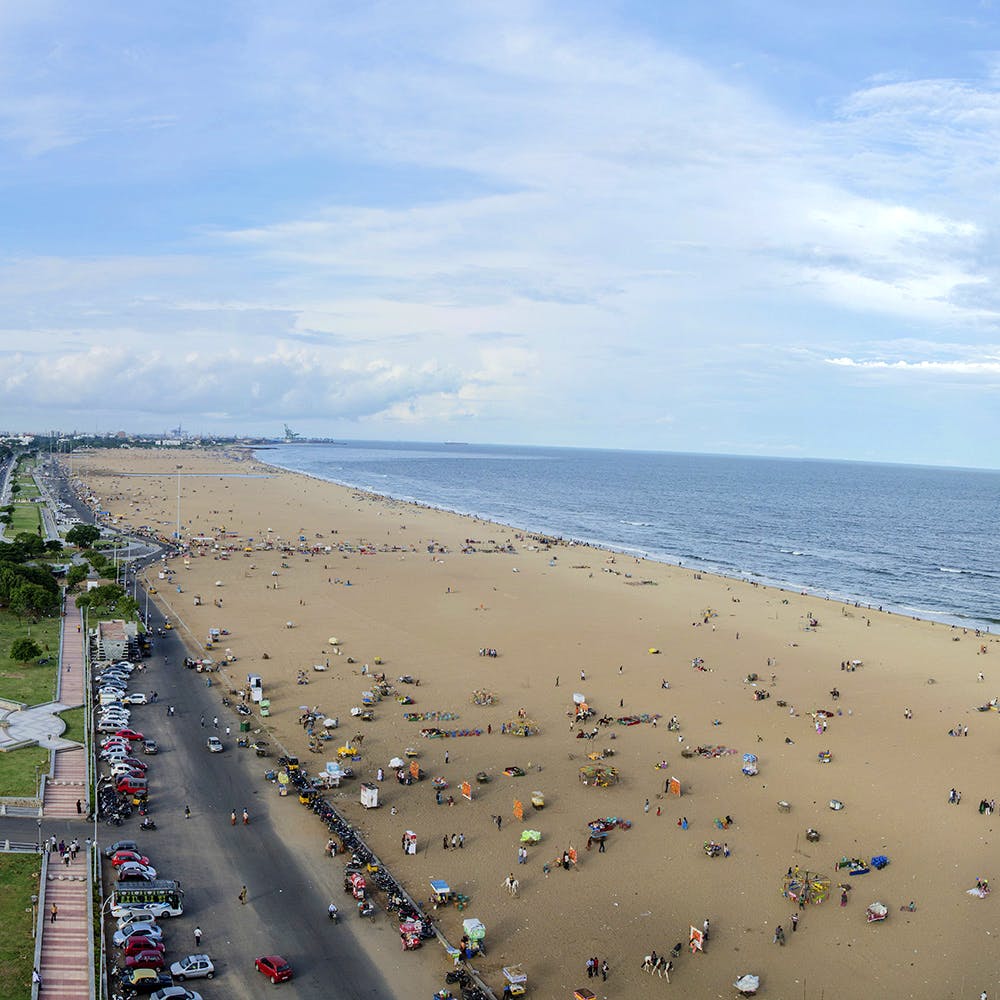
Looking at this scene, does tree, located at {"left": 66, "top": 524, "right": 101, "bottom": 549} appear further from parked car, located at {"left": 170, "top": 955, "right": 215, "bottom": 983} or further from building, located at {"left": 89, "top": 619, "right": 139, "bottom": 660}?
parked car, located at {"left": 170, "top": 955, "right": 215, "bottom": 983}

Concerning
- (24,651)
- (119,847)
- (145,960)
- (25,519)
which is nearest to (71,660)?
(24,651)

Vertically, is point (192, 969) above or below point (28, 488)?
below

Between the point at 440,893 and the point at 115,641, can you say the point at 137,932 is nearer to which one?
the point at 440,893

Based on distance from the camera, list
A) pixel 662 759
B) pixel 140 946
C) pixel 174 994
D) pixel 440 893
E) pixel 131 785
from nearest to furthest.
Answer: pixel 174 994 < pixel 140 946 < pixel 440 893 < pixel 131 785 < pixel 662 759

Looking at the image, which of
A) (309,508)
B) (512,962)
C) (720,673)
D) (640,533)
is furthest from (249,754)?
(309,508)

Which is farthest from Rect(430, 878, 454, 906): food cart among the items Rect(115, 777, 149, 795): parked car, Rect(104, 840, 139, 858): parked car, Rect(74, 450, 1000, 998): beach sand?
Rect(115, 777, 149, 795): parked car

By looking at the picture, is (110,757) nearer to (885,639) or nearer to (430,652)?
(430,652)

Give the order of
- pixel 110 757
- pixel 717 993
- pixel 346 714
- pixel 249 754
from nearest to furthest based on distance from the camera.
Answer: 1. pixel 717 993
2. pixel 110 757
3. pixel 249 754
4. pixel 346 714
